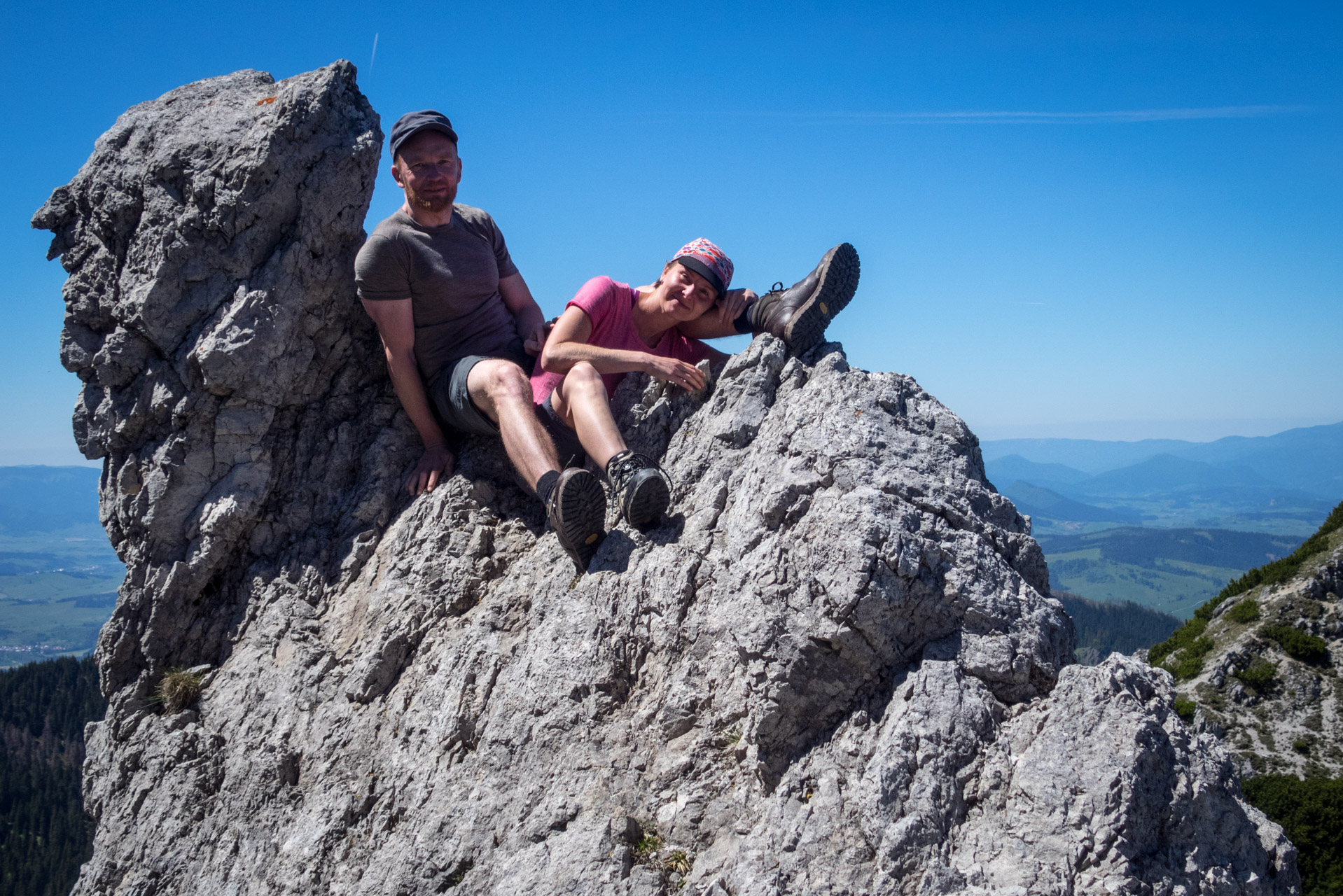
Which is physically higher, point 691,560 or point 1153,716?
point 691,560

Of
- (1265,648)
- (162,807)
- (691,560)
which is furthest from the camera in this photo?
(1265,648)

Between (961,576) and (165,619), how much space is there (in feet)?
25.8

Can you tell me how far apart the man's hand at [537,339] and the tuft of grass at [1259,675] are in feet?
80.7

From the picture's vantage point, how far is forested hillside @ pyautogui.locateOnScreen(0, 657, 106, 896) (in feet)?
263

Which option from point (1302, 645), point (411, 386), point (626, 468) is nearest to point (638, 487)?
point (626, 468)

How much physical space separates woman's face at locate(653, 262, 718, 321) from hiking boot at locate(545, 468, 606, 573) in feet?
6.99

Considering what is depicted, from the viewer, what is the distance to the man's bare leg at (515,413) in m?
6.78

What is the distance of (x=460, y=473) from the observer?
26.3 ft

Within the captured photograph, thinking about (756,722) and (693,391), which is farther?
(693,391)

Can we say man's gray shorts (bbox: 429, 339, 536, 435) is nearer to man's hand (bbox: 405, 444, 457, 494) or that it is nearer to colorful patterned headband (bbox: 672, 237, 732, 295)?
man's hand (bbox: 405, 444, 457, 494)

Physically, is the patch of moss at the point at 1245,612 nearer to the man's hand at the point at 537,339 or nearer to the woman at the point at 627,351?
the woman at the point at 627,351

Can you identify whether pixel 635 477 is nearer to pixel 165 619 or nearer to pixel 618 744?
pixel 618 744

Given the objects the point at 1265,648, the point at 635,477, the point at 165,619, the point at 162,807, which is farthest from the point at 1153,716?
the point at 1265,648

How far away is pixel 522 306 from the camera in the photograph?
28.5 ft
